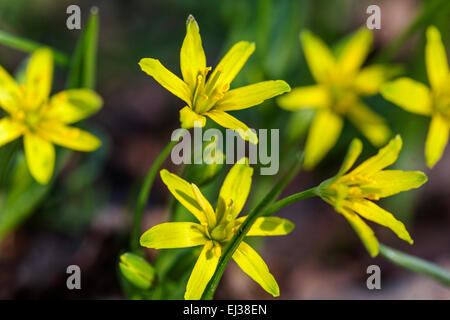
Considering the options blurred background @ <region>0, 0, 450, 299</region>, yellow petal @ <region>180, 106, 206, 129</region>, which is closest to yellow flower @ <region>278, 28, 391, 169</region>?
blurred background @ <region>0, 0, 450, 299</region>

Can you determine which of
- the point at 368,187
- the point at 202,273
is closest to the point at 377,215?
the point at 368,187

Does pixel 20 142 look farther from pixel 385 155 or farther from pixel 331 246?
pixel 331 246

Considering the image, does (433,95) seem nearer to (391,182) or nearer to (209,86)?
(391,182)

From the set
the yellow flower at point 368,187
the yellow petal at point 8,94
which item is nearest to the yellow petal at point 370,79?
the yellow flower at point 368,187

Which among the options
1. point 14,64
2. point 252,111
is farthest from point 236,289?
point 14,64

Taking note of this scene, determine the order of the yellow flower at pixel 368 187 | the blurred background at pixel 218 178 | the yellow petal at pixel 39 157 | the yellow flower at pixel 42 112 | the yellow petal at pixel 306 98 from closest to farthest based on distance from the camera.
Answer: the yellow flower at pixel 368 187
the yellow petal at pixel 39 157
the yellow flower at pixel 42 112
the yellow petal at pixel 306 98
the blurred background at pixel 218 178

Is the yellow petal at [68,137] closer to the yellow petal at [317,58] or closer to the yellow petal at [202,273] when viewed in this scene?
the yellow petal at [202,273]

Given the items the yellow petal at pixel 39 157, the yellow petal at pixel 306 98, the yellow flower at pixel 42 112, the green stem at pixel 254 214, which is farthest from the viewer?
the yellow petal at pixel 306 98
